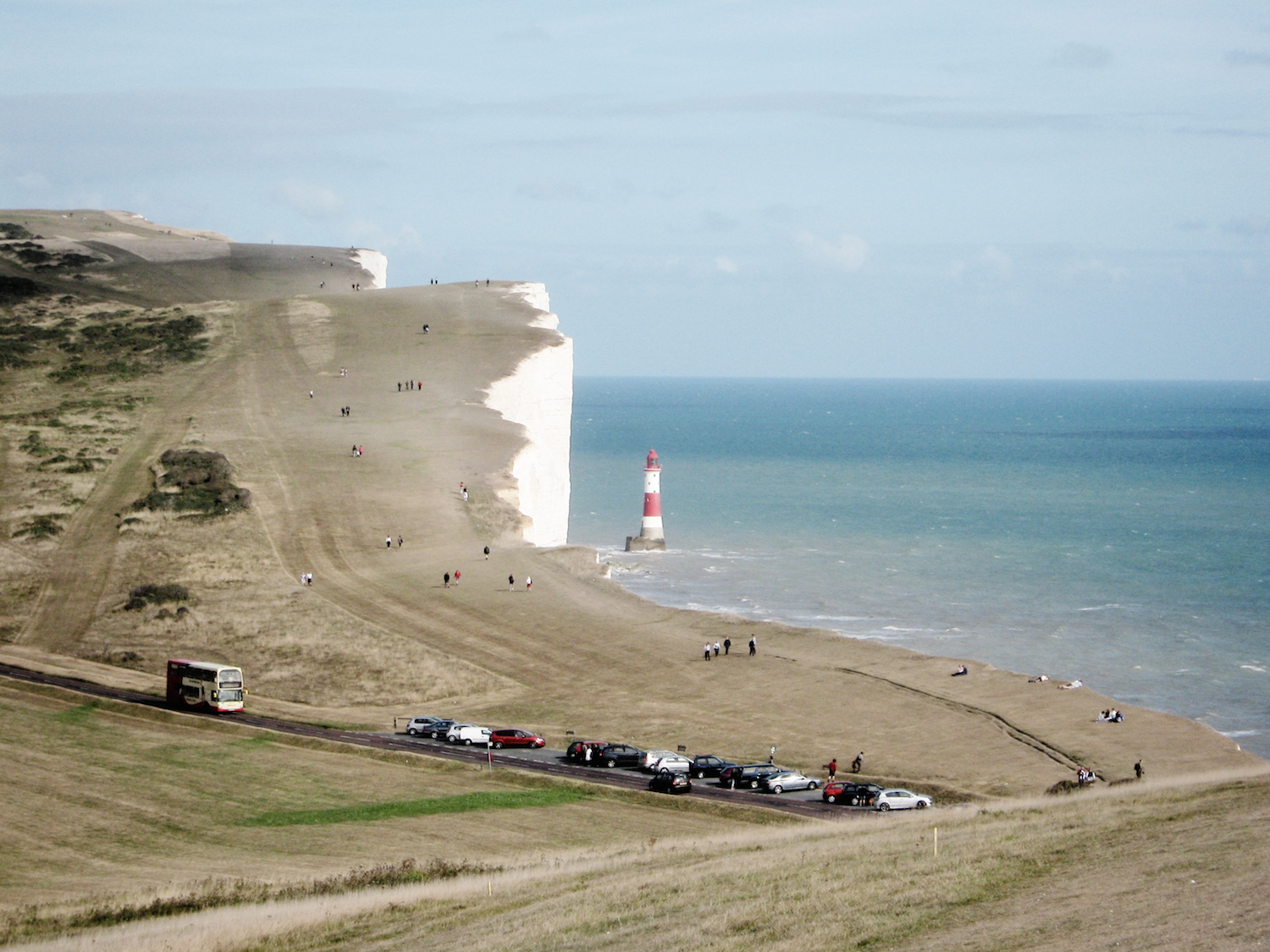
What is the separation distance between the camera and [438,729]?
42.5 m

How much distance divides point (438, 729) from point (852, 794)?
13122 mm

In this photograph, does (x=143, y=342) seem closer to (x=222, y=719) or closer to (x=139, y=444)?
(x=139, y=444)

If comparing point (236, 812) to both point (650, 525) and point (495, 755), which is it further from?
point (650, 525)

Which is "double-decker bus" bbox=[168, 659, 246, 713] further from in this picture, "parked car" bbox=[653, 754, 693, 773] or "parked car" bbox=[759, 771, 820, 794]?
"parked car" bbox=[759, 771, 820, 794]

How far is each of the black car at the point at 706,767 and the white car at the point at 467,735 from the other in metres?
6.82

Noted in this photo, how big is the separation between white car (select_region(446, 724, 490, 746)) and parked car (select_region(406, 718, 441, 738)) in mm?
801

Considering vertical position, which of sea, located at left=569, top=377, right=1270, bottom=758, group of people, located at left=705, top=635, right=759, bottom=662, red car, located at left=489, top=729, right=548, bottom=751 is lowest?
red car, located at left=489, top=729, right=548, bottom=751

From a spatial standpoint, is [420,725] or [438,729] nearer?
[438,729]

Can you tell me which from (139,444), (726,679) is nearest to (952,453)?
(139,444)

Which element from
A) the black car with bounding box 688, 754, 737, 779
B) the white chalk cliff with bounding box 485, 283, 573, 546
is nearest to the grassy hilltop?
the white chalk cliff with bounding box 485, 283, 573, 546

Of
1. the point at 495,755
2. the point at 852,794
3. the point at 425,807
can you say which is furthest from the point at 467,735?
the point at 852,794

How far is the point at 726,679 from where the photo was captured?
5006 centimetres

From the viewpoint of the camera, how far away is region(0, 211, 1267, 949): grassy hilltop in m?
23.2

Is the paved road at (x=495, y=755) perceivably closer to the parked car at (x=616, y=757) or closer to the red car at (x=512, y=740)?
the parked car at (x=616, y=757)
